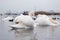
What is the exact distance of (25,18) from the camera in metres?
11.0

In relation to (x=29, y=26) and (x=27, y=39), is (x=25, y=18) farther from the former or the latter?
(x=27, y=39)

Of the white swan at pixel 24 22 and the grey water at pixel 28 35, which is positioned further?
the white swan at pixel 24 22

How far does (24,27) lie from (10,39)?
3978 millimetres

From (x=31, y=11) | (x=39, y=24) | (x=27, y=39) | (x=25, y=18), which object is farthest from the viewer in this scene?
(x=39, y=24)

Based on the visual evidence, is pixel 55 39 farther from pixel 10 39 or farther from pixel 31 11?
pixel 31 11

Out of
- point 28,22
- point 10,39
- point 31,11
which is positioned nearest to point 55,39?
point 10,39

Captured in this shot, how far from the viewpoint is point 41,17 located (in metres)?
14.6

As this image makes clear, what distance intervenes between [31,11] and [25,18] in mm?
1800

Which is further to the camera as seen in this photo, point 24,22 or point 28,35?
point 24,22

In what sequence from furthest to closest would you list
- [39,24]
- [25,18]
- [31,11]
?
1. [39,24]
2. [31,11]
3. [25,18]

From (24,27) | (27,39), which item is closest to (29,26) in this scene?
(24,27)

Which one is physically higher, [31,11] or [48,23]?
[31,11]

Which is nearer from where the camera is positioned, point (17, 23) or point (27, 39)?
point (27, 39)

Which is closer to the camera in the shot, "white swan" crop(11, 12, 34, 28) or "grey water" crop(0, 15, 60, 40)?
"grey water" crop(0, 15, 60, 40)
